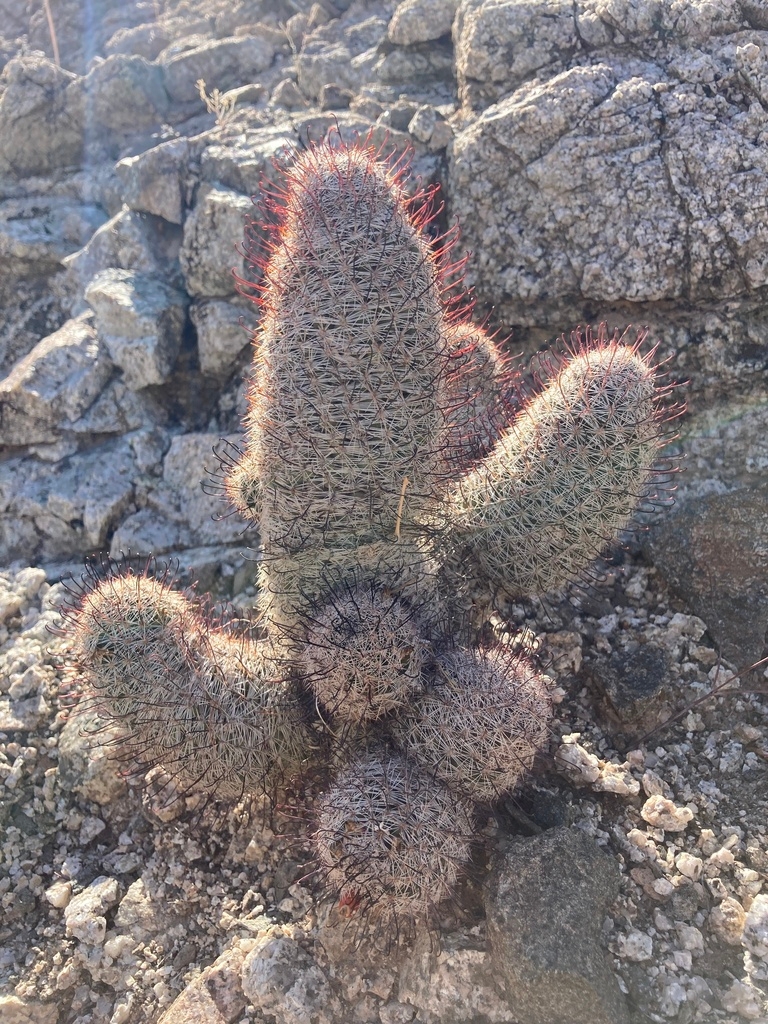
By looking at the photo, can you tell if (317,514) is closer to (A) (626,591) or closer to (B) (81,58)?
(A) (626,591)

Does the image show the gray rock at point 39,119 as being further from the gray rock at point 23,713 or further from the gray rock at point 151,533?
the gray rock at point 23,713

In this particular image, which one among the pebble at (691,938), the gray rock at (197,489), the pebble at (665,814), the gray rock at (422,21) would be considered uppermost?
the gray rock at (422,21)

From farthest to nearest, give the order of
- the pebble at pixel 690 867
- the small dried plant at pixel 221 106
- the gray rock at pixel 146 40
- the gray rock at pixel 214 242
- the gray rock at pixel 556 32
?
the gray rock at pixel 146 40
the small dried plant at pixel 221 106
the gray rock at pixel 214 242
the gray rock at pixel 556 32
the pebble at pixel 690 867

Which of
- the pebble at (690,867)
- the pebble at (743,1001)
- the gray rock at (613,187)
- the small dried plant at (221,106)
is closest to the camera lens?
the pebble at (743,1001)

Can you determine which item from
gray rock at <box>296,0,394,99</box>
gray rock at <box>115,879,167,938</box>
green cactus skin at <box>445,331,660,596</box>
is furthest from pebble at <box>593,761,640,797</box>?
gray rock at <box>296,0,394,99</box>

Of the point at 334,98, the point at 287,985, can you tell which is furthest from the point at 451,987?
the point at 334,98

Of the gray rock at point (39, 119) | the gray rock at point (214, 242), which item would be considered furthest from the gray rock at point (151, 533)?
the gray rock at point (39, 119)

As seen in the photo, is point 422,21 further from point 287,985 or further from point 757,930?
point 287,985

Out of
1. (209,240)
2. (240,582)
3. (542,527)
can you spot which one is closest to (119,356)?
(209,240)
